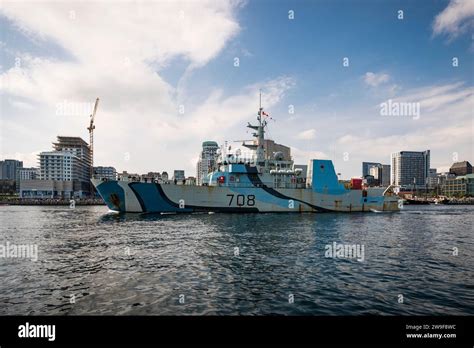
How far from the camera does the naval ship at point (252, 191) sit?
4331 centimetres

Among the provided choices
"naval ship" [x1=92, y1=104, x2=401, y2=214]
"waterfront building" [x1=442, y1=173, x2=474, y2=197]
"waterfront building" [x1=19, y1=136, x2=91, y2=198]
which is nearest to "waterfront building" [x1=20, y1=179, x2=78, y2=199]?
"waterfront building" [x1=19, y1=136, x2=91, y2=198]

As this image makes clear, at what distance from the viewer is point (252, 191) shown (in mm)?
46406

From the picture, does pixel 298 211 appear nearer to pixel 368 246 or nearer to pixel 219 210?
pixel 219 210

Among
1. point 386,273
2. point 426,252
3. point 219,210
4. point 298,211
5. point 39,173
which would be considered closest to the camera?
point 386,273

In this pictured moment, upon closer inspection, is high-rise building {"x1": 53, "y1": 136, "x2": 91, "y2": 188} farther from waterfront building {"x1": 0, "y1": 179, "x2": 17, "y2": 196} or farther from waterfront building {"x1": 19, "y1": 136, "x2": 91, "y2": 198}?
waterfront building {"x1": 0, "y1": 179, "x2": 17, "y2": 196}

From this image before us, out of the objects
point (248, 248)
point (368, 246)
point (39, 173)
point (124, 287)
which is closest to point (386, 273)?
point (368, 246)

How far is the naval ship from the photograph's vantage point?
142 ft

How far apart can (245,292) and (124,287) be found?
528 cm

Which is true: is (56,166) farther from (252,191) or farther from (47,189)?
(252,191)

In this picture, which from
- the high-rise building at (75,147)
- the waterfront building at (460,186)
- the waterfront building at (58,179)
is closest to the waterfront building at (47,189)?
the waterfront building at (58,179)

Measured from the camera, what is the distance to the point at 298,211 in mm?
48750

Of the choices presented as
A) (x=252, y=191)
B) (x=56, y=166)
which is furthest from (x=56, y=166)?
(x=252, y=191)
